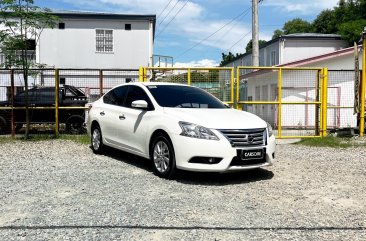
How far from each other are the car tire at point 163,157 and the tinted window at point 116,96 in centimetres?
177

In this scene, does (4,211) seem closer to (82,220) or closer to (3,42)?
(82,220)

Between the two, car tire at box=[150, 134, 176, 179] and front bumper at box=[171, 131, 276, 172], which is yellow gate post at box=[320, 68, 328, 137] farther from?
car tire at box=[150, 134, 176, 179]

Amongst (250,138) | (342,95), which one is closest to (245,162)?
(250,138)

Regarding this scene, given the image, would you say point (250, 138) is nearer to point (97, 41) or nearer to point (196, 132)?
point (196, 132)

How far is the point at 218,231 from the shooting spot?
13.9 feet

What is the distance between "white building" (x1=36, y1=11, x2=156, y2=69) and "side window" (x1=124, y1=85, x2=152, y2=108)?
1854 cm

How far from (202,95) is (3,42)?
22.0 ft

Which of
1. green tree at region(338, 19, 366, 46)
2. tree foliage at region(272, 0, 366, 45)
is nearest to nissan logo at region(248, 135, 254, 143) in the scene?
green tree at region(338, 19, 366, 46)

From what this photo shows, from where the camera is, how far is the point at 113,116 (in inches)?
323

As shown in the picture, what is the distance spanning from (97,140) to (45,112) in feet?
14.8

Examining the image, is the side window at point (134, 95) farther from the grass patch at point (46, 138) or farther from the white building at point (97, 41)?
the white building at point (97, 41)

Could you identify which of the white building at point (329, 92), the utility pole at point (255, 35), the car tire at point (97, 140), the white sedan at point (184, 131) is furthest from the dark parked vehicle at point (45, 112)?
the utility pole at point (255, 35)

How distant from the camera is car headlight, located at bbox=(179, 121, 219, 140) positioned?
6.15 meters

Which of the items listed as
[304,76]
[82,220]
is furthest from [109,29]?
[82,220]
